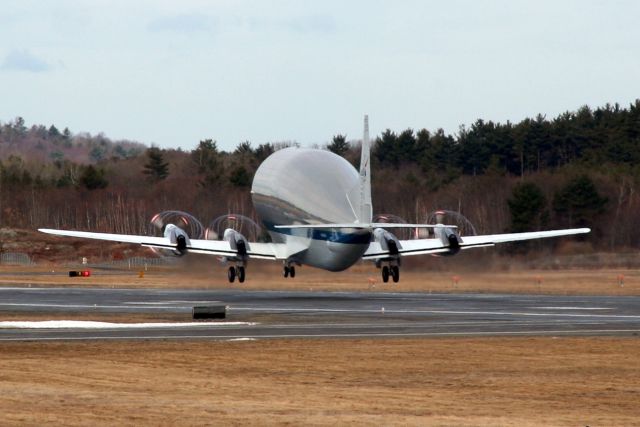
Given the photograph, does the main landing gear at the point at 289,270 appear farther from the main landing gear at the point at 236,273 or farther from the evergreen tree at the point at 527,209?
the evergreen tree at the point at 527,209

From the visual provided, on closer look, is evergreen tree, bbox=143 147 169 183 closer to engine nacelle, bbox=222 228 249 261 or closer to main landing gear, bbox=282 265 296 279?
main landing gear, bbox=282 265 296 279

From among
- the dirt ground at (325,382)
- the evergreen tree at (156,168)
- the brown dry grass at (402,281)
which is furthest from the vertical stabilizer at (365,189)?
the evergreen tree at (156,168)

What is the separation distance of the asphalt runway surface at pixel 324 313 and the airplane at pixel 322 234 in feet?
7.24

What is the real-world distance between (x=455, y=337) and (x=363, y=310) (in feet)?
51.3

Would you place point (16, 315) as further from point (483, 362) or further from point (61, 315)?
point (483, 362)

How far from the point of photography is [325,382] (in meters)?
28.7

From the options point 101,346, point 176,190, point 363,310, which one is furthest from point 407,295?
point 176,190

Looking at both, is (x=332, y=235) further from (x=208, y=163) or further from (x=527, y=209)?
(x=208, y=163)

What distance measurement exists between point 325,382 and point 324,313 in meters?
25.5

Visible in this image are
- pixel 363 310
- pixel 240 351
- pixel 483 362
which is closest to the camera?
pixel 483 362

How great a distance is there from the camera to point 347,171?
73312mm

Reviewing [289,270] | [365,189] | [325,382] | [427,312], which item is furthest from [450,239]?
[325,382]

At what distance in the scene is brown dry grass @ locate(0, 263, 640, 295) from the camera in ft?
239

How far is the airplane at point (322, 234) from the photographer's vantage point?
67812 millimetres
